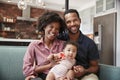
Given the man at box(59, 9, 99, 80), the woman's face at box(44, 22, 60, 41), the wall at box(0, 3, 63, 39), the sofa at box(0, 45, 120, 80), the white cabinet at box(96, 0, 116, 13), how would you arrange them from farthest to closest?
the wall at box(0, 3, 63, 39) → the white cabinet at box(96, 0, 116, 13) → the sofa at box(0, 45, 120, 80) → the man at box(59, 9, 99, 80) → the woman's face at box(44, 22, 60, 41)

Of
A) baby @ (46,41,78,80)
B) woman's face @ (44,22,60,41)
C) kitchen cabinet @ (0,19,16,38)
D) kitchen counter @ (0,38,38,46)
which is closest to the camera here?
baby @ (46,41,78,80)

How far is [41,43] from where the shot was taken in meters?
1.53

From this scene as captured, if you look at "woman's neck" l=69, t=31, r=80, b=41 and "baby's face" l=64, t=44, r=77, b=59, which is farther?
"woman's neck" l=69, t=31, r=80, b=41

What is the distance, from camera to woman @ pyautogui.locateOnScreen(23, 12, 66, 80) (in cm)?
144

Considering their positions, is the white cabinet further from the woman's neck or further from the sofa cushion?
the sofa cushion

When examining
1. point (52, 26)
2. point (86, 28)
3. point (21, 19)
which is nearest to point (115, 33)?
point (52, 26)

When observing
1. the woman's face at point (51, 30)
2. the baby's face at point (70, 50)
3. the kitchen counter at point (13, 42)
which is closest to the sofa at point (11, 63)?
the kitchen counter at point (13, 42)

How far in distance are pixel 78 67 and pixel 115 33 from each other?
229cm

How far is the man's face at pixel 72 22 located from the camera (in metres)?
1.63

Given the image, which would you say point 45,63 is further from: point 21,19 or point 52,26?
point 21,19

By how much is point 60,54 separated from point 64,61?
2.7 inches

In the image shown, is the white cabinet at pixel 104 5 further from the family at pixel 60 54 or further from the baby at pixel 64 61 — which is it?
the baby at pixel 64 61

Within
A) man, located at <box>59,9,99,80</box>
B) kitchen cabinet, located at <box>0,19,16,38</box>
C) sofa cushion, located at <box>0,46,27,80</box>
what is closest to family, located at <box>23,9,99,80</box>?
man, located at <box>59,9,99,80</box>

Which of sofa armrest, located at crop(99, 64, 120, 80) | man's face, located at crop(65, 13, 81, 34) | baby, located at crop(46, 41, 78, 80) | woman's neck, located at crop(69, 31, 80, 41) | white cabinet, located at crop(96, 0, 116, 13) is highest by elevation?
white cabinet, located at crop(96, 0, 116, 13)
